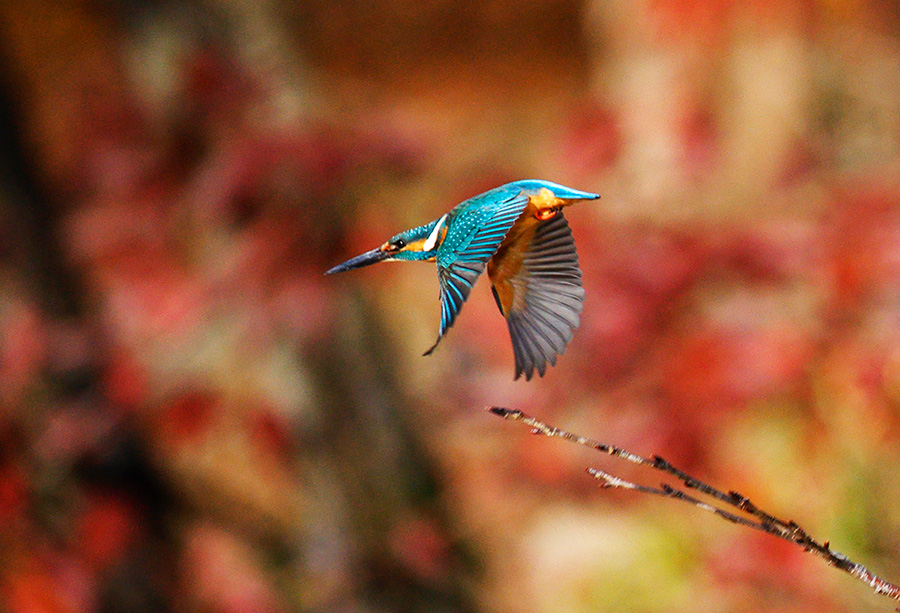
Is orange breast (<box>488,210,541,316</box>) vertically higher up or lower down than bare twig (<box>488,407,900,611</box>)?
higher up

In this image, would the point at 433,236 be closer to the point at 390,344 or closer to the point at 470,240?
the point at 470,240

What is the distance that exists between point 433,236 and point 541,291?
0.22 feet

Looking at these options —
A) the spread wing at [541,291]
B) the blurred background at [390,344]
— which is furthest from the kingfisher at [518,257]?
the blurred background at [390,344]

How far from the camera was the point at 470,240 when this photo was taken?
0.97ft

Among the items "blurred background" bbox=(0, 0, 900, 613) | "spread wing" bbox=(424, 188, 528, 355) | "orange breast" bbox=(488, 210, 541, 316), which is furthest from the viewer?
"blurred background" bbox=(0, 0, 900, 613)

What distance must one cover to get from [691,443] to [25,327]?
5.12ft

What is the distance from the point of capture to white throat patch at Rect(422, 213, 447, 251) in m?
0.32

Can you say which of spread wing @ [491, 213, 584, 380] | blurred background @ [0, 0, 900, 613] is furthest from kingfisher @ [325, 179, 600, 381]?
blurred background @ [0, 0, 900, 613]

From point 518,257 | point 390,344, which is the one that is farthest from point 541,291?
point 390,344

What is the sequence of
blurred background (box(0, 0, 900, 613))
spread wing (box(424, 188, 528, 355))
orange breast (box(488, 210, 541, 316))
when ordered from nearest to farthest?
spread wing (box(424, 188, 528, 355)) → orange breast (box(488, 210, 541, 316)) → blurred background (box(0, 0, 900, 613))

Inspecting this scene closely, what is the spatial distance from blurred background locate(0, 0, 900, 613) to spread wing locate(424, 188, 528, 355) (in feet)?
3.85

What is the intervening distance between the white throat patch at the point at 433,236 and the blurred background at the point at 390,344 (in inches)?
45.9

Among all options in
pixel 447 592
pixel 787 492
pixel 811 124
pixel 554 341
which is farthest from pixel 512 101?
pixel 554 341

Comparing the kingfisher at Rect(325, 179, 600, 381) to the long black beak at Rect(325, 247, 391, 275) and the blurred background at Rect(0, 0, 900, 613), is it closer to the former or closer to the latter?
the long black beak at Rect(325, 247, 391, 275)
